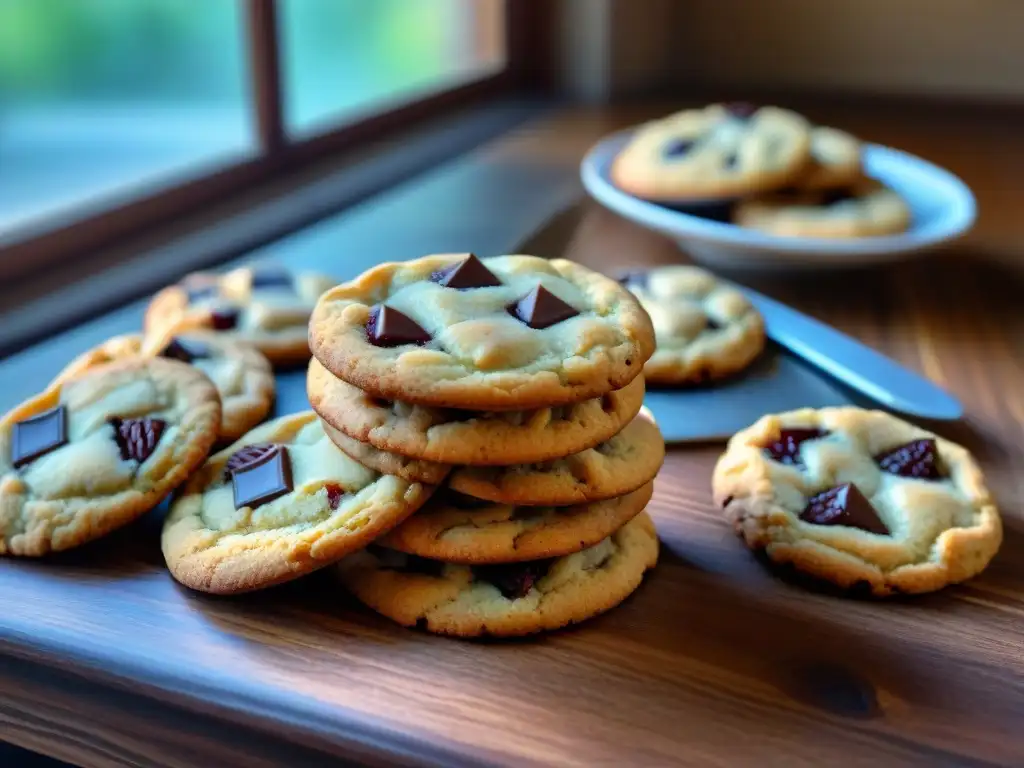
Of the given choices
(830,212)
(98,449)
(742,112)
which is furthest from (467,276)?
(742,112)

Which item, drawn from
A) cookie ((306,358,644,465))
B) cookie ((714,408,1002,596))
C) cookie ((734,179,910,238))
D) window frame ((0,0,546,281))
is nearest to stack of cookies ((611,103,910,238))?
cookie ((734,179,910,238))

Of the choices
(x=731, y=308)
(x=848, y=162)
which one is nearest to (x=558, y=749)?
(x=731, y=308)

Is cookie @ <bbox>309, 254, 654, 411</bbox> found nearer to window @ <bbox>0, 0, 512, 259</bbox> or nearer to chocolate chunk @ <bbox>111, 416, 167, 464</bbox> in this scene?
chocolate chunk @ <bbox>111, 416, 167, 464</bbox>

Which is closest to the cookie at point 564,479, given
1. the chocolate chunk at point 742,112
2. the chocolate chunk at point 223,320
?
the chocolate chunk at point 223,320

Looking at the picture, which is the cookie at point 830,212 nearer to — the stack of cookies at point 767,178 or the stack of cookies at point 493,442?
the stack of cookies at point 767,178

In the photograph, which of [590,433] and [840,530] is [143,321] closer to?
[590,433]

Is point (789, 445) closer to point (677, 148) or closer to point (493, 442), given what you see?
point (493, 442)
